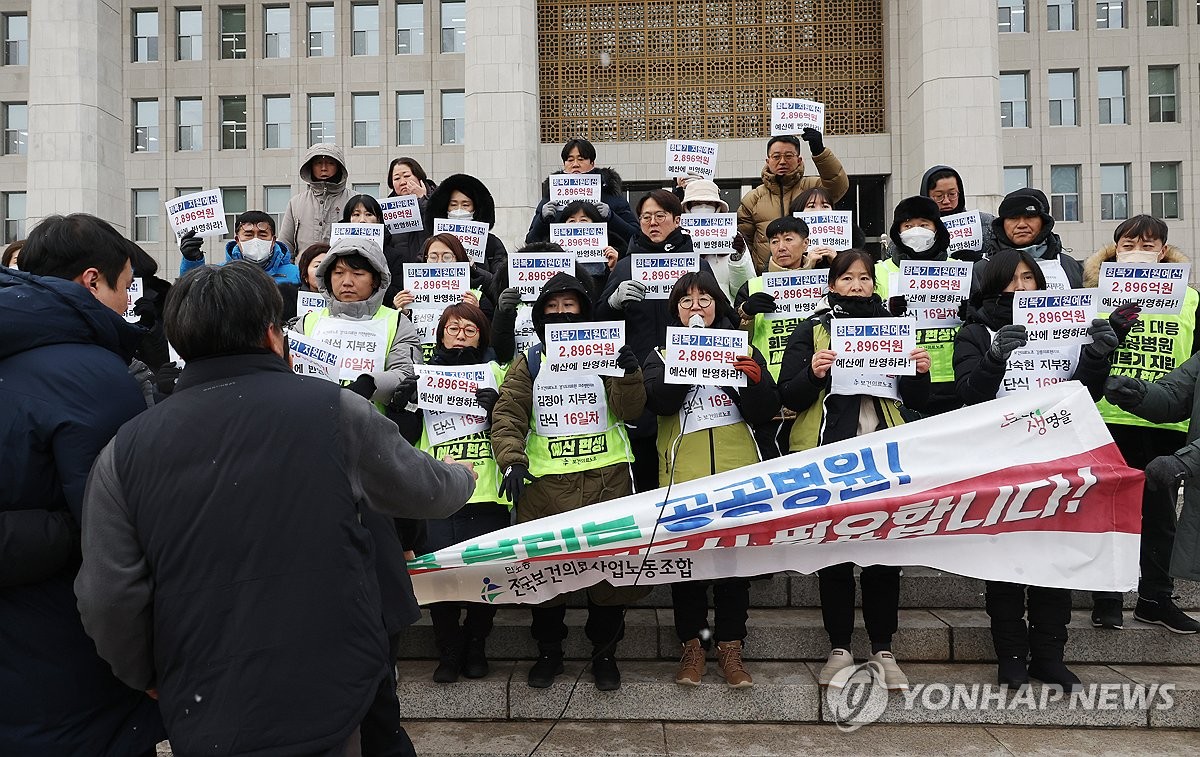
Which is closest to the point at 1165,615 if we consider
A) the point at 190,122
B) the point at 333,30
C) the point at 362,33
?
the point at 362,33

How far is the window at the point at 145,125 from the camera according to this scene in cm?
3288

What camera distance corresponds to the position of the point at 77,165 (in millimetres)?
21953

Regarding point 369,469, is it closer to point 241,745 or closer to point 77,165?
point 241,745

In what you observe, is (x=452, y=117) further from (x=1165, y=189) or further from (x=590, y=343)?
(x=590, y=343)

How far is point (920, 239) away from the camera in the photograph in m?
6.22

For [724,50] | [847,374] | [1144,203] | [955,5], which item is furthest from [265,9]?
[847,374]

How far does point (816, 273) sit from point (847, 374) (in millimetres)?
1117

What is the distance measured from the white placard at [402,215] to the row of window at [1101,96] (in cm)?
2878

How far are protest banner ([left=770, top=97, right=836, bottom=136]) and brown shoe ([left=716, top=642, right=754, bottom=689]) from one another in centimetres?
467

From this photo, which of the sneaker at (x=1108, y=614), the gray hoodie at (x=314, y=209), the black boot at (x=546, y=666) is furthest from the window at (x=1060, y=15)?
the black boot at (x=546, y=666)

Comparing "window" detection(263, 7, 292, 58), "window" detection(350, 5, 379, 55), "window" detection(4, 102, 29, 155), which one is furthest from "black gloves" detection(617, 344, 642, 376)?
"window" detection(4, 102, 29, 155)

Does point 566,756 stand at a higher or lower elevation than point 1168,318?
lower

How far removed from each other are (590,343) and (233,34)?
32.9 meters

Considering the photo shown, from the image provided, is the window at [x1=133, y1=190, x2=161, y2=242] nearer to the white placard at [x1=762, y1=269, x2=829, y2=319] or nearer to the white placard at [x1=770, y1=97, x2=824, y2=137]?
the white placard at [x1=770, y1=97, x2=824, y2=137]
